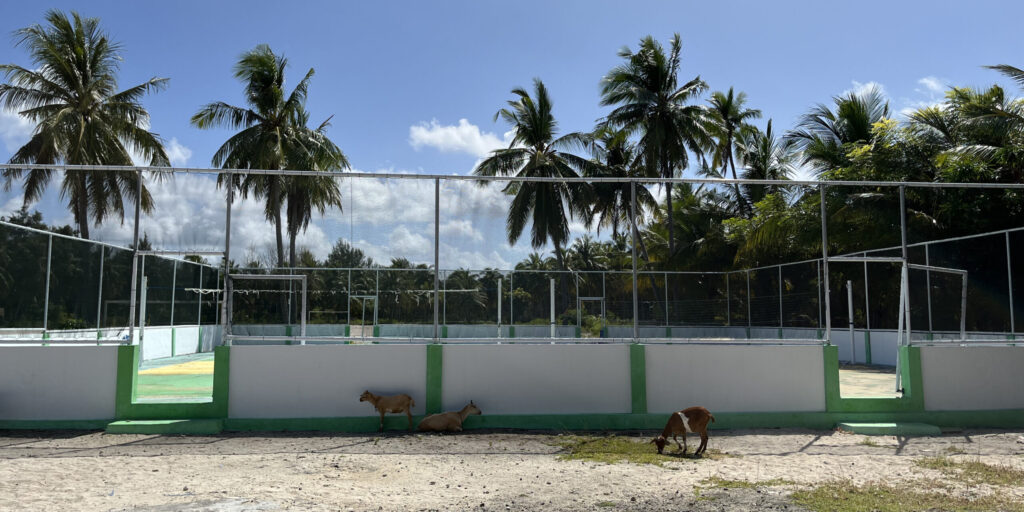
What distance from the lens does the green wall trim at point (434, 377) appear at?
26.8 ft

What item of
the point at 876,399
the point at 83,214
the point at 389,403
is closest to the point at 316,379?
the point at 389,403

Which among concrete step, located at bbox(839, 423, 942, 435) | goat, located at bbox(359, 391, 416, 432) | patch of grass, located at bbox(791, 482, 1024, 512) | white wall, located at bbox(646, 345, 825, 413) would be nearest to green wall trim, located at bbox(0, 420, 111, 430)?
goat, located at bbox(359, 391, 416, 432)

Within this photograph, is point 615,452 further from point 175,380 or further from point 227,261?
point 175,380

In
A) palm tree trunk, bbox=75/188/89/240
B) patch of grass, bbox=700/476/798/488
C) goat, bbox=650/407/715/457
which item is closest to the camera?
patch of grass, bbox=700/476/798/488

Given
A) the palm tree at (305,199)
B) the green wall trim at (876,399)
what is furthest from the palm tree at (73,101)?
the green wall trim at (876,399)

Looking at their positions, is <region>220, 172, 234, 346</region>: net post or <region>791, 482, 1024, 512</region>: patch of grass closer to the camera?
<region>791, 482, 1024, 512</region>: patch of grass

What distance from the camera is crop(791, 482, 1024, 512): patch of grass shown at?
4918mm

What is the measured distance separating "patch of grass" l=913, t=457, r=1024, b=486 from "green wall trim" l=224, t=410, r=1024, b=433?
1.78 metres

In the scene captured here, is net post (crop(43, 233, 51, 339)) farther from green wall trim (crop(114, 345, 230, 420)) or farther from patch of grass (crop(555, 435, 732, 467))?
patch of grass (crop(555, 435, 732, 467))

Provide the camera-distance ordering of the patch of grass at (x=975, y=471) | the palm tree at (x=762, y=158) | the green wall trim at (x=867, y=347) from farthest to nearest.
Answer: the palm tree at (x=762, y=158)
the green wall trim at (x=867, y=347)
the patch of grass at (x=975, y=471)

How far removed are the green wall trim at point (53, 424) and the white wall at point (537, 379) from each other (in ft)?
12.4

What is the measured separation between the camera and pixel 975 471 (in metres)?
6.08

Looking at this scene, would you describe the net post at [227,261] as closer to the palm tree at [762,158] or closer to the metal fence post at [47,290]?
the metal fence post at [47,290]

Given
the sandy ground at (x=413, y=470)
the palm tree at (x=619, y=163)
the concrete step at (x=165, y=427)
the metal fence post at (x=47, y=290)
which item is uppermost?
the palm tree at (x=619, y=163)
